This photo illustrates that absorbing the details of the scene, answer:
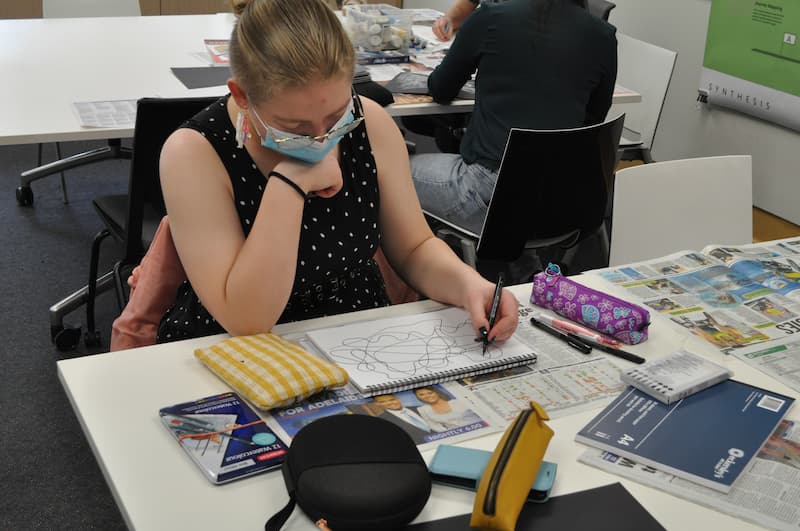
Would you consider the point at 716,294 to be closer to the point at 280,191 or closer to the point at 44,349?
the point at 280,191

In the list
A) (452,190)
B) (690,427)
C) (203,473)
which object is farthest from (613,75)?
(203,473)

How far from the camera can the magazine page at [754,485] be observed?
3.23 ft

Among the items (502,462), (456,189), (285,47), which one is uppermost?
(285,47)

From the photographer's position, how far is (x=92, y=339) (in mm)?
2568

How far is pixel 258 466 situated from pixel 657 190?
130 centimetres

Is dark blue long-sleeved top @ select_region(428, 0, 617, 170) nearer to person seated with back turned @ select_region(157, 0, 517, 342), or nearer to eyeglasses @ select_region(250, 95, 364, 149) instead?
person seated with back turned @ select_region(157, 0, 517, 342)

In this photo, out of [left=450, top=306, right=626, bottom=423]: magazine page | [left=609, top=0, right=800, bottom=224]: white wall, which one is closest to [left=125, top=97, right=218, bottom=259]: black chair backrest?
[left=450, top=306, right=626, bottom=423]: magazine page

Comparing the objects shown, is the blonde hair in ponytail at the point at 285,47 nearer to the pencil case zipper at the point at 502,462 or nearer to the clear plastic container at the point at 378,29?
the pencil case zipper at the point at 502,462

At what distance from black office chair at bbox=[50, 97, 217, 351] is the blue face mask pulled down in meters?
0.61

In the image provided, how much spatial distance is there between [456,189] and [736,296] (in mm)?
1082

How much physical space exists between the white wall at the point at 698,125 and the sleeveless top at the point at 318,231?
8.85 feet

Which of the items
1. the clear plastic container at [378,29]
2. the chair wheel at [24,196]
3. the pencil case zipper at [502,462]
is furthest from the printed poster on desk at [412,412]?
the chair wheel at [24,196]

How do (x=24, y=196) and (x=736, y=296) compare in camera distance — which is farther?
(x=24, y=196)

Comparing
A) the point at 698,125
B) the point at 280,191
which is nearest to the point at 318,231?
the point at 280,191
